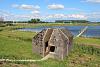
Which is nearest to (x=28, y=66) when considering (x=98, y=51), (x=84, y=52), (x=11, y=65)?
(x=11, y=65)

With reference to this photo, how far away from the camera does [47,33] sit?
38.8 metres

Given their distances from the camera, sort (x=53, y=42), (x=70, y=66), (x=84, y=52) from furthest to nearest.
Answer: (x=84, y=52), (x=53, y=42), (x=70, y=66)

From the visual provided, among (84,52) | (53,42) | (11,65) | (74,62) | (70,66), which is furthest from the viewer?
(84,52)

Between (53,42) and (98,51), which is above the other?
(53,42)

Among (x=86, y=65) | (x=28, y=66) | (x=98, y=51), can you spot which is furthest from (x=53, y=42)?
(x=98, y=51)

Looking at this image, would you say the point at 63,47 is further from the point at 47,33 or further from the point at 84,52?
the point at 84,52

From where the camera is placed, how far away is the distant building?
120 ft

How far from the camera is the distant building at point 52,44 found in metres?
36.7

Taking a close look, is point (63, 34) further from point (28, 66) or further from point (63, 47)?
point (28, 66)

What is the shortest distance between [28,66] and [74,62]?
812 centimetres

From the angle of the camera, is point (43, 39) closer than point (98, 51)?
Yes

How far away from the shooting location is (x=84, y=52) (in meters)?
44.7

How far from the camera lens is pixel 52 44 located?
1492 inches

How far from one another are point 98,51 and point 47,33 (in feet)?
42.1
